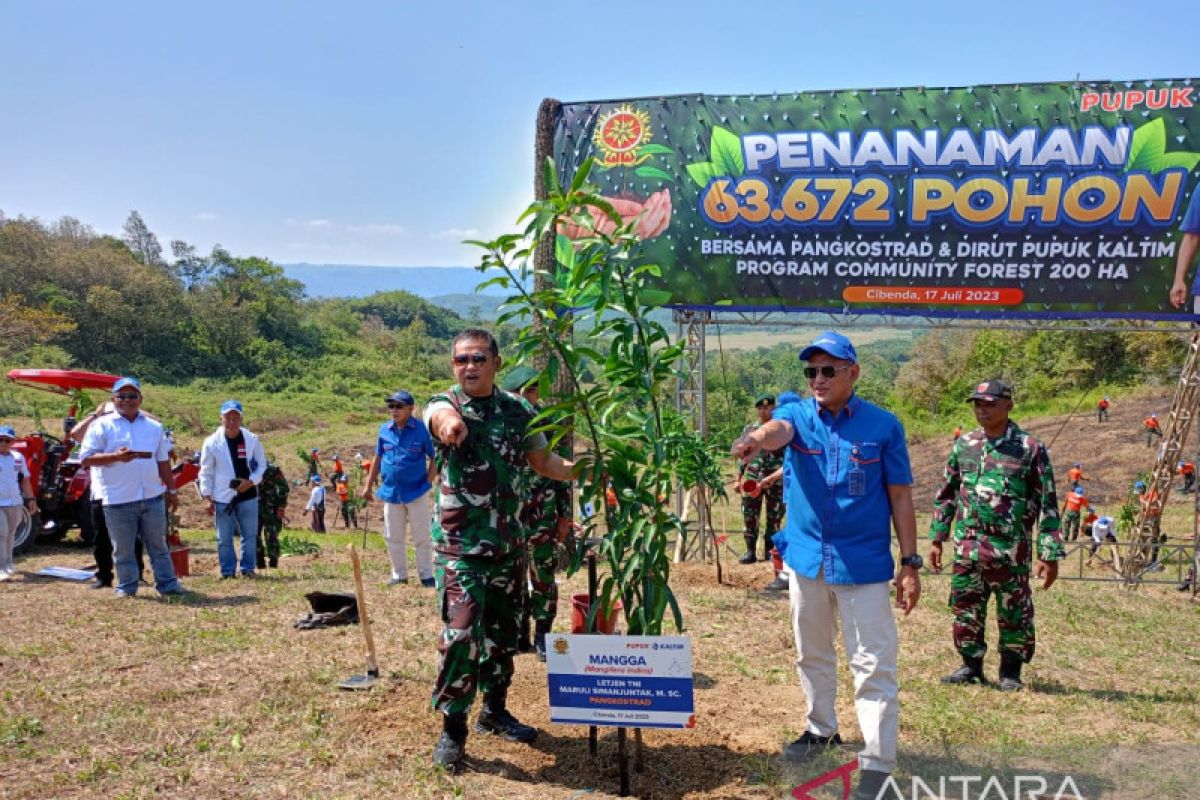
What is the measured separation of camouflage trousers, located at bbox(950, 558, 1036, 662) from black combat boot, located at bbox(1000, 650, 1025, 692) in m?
0.03

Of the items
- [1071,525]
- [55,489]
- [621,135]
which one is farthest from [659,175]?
[1071,525]

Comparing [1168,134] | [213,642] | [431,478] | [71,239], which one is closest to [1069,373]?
[1168,134]

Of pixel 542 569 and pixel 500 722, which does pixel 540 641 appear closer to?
pixel 542 569

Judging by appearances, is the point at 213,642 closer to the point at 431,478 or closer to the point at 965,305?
the point at 431,478

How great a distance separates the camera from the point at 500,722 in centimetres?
452

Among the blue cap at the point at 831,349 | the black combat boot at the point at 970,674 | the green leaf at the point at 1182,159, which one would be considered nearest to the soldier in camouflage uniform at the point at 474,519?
the blue cap at the point at 831,349

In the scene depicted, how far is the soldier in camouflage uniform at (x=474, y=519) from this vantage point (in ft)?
13.3

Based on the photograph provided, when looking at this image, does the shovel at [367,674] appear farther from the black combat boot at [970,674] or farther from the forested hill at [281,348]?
the forested hill at [281,348]

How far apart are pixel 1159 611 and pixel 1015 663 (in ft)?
15.4

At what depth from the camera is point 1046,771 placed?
4.14 meters

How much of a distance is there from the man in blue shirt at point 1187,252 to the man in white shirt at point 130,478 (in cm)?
987

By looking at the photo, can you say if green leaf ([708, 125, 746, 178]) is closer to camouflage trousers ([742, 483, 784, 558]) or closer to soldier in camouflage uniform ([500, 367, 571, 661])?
camouflage trousers ([742, 483, 784, 558])

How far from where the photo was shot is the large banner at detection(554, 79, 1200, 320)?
977 centimetres

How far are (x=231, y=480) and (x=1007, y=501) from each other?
6665 millimetres
